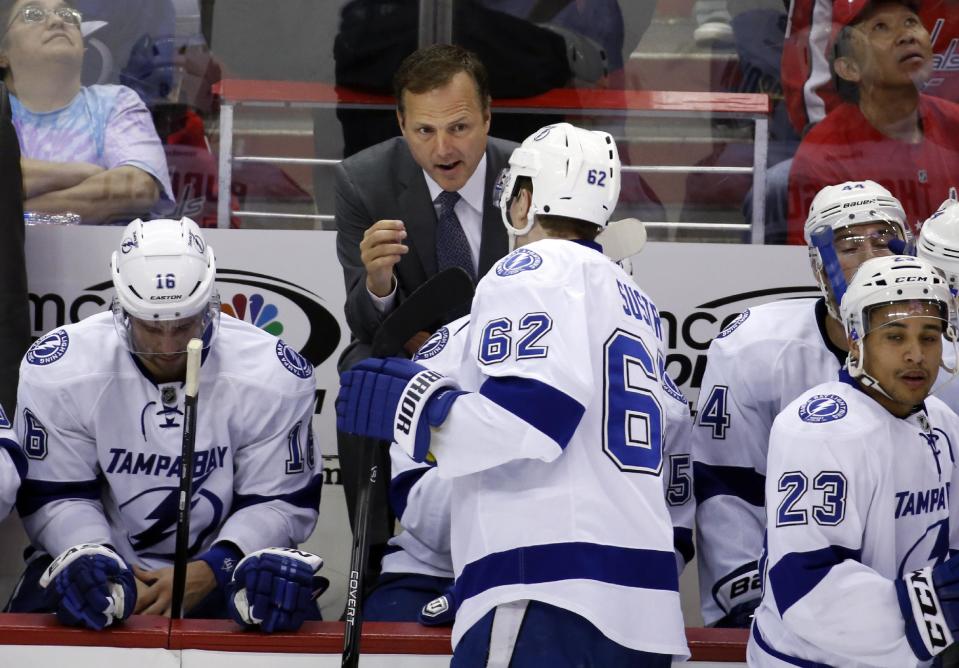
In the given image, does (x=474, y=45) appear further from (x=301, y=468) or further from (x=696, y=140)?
(x=301, y=468)

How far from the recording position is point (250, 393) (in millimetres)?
3186

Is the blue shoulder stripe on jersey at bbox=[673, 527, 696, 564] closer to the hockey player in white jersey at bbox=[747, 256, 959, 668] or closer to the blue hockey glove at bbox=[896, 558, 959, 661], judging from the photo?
the hockey player in white jersey at bbox=[747, 256, 959, 668]

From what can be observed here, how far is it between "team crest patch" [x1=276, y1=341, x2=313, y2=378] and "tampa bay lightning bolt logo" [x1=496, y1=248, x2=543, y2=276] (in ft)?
3.65

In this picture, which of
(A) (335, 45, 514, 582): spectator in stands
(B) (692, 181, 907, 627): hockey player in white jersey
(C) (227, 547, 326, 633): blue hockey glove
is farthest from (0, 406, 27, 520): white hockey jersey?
(B) (692, 181, 907, 627): hockey player in white jersey

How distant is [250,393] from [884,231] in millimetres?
1452

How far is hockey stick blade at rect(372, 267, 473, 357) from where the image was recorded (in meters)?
2.55

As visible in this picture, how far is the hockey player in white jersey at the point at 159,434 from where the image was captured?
3.04 m

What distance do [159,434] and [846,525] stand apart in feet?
5.08

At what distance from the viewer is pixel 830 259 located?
10.2 ft

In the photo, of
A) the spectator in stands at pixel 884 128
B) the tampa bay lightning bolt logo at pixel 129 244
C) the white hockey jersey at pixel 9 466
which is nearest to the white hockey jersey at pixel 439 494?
the tampa bay lightning bolt logo at pixel 129 244

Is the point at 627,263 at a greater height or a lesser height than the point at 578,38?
lesser

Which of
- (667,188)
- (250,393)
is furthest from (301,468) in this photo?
(667,188)

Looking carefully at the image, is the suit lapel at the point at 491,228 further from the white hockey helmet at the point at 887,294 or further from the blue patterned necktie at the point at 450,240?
the white hockey helmet at the point at 887,294

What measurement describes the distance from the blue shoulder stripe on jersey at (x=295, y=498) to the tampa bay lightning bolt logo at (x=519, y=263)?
1140 mm
